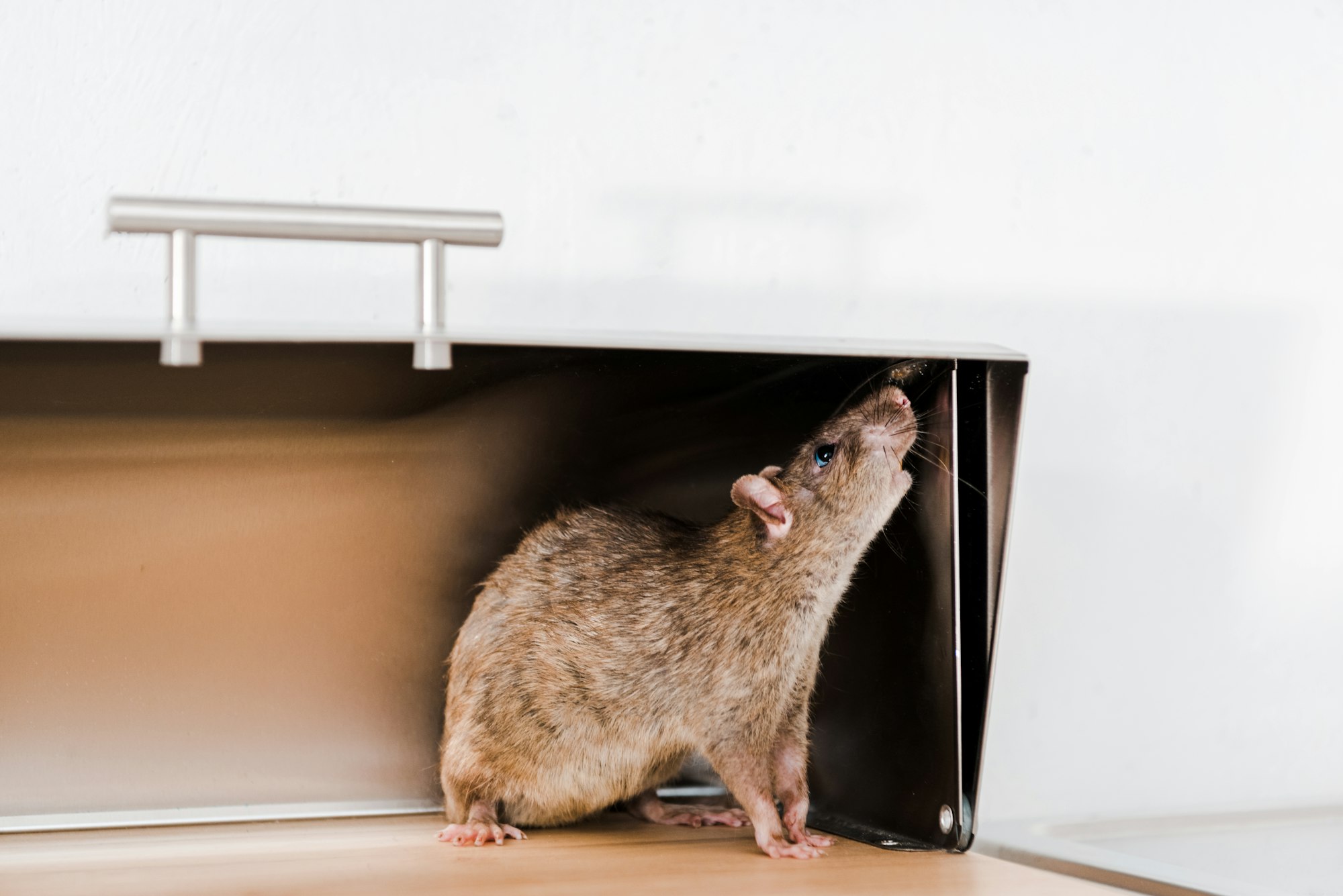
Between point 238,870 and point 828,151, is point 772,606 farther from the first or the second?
point 828,151

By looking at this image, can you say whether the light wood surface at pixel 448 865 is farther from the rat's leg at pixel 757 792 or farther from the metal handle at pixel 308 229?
the metal handle at pixel 308 229

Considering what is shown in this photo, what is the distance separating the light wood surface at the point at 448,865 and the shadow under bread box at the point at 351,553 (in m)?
0.07

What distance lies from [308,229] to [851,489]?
0.64m

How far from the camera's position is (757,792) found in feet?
4.25

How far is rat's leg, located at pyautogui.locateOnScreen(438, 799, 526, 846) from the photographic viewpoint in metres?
1.29

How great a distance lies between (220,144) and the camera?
5.05ft

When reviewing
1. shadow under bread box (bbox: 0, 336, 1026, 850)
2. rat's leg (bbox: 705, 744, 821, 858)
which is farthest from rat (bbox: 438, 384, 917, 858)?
shadow under bread box (bbox: 0, 336, 1026, 850)

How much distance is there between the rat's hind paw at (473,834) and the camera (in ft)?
4.25

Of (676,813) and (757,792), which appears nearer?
(757,792)

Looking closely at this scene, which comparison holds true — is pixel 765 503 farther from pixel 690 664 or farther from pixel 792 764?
pixel 792 764

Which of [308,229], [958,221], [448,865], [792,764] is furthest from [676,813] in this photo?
[958,221]

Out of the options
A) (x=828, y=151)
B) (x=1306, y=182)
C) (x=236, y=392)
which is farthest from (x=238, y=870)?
(x=1306, y=182)

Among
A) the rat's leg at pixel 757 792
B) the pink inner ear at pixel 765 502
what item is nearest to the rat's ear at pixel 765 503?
the pink inner ear at pixel 765 502

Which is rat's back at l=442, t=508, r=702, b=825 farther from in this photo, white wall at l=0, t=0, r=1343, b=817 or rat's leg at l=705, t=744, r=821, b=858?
white wall at l=0, t=0, r=1343, b=817
